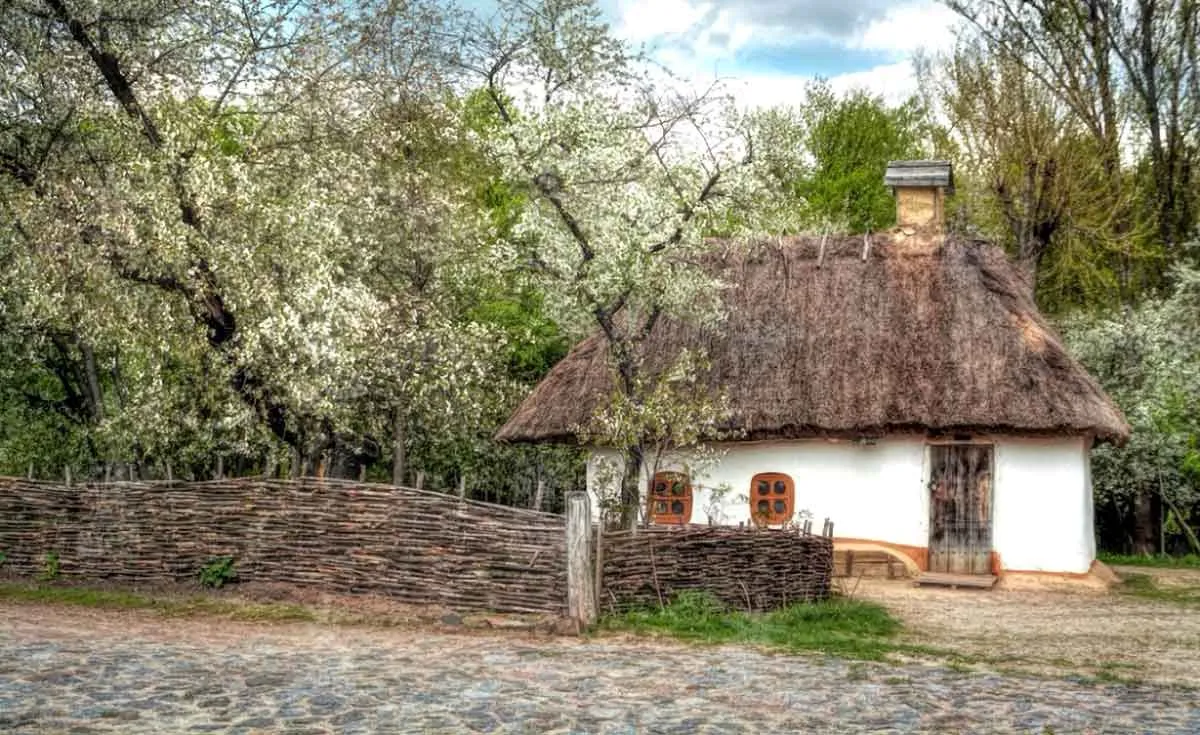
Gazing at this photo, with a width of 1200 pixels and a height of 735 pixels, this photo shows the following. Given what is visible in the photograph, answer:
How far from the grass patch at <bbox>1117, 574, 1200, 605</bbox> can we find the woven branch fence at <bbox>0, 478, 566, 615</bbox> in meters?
9.50

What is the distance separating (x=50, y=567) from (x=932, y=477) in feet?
39.7

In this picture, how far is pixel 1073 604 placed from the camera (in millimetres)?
17141

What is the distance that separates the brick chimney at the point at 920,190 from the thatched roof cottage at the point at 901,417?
1205mm

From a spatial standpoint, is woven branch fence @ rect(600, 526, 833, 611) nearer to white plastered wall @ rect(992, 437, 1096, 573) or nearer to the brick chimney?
white plastered wall @ rect(992, 437, 1096, 573)

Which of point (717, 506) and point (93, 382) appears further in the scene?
point (93, 382)

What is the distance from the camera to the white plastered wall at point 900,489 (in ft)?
63.7

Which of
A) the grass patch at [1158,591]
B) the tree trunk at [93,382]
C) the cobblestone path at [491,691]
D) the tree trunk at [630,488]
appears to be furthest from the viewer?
the tree trunk at [93,382]

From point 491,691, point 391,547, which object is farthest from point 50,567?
point 491,691

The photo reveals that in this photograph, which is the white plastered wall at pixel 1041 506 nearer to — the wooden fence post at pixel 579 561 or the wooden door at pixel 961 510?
the wooden door at pixel 961 510

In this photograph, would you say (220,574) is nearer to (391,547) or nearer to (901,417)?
(391,547)

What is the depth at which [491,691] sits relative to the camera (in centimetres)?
934

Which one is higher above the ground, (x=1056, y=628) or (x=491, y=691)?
(x=1056, y=628)

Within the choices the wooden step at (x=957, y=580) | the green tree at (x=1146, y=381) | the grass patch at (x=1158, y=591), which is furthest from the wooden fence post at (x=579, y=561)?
the green tree at (x=1146, y=381)

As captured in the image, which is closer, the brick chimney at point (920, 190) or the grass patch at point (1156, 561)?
the brick chimney at point (920, 190)
